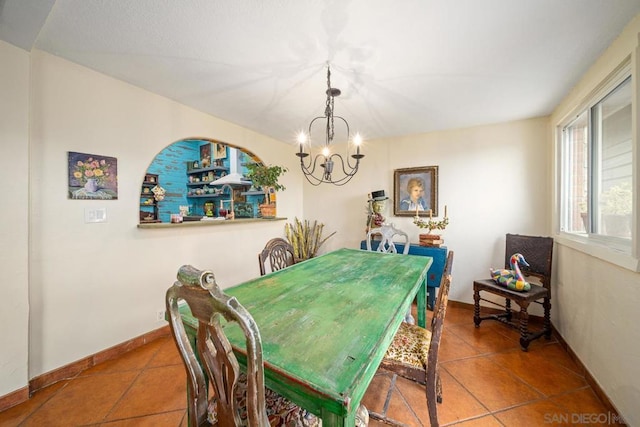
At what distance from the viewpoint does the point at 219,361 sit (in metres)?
0.76

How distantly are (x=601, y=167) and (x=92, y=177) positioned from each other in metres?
4.05

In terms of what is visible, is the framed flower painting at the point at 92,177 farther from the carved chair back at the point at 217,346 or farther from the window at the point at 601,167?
the window at the point at 601,167

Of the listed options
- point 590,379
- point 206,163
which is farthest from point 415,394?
point 206,163

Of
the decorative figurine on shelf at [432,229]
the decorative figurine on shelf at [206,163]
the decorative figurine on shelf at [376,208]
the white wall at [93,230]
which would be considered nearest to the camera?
the white wall at [93,230]

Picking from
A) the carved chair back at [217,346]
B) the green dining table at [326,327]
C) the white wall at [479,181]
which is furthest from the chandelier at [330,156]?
the carved chair back at [217,346]

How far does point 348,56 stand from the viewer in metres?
1.62

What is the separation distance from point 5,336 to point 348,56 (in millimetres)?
2925

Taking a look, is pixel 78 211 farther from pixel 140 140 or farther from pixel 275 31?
pixel 275 31

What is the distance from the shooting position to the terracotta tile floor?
1428mm

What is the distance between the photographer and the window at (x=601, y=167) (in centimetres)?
152

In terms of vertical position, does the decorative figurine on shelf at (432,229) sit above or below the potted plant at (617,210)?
below

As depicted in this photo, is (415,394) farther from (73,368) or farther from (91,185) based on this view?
(91,185)

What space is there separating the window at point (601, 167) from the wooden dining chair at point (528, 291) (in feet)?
1.03

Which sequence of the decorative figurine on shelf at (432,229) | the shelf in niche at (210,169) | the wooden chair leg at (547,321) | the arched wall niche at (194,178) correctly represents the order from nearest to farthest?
the wooden chair leg at (547,321) → the decorative figurine on shelf at (432,229) → the arched wall niche at (194,178) → the shelf in niche at (210,169)
